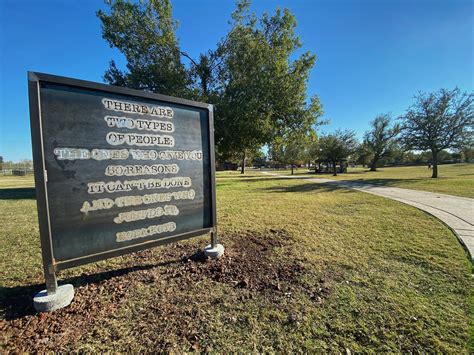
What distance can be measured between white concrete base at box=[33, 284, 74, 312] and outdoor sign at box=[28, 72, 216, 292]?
97 millimetres

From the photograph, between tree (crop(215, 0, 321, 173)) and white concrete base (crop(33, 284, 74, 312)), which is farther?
tree (crop(215, 0, 321, 173))

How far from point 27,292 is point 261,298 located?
2.99 meters

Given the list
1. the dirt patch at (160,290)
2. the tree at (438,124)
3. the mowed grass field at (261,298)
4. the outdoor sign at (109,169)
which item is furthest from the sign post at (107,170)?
the tree at (438,124)

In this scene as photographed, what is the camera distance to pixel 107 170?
2.69 m

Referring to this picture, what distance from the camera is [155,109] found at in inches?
121

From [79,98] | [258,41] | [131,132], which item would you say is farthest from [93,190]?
[258,41]

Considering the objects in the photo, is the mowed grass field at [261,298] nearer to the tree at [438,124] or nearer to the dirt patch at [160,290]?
the dirt patch at [160,290]

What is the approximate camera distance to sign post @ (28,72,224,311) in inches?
92.2

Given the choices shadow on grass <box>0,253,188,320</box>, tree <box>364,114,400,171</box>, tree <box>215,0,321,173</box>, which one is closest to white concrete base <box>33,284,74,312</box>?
shadow on grass <box>0,253,188,320</box>

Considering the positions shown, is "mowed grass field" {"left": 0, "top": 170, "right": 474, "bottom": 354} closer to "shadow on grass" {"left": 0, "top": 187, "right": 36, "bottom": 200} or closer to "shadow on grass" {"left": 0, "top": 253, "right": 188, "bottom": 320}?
"shadow on grass" {"left": 0, "top": 253, "right": 188, "bottom": 320}

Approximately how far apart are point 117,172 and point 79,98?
944mm

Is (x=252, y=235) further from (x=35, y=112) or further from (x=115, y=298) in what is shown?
(x=35, y=112)

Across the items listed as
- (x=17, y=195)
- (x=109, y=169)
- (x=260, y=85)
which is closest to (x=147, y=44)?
(x=260, y=85)

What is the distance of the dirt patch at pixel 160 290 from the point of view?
206cm
